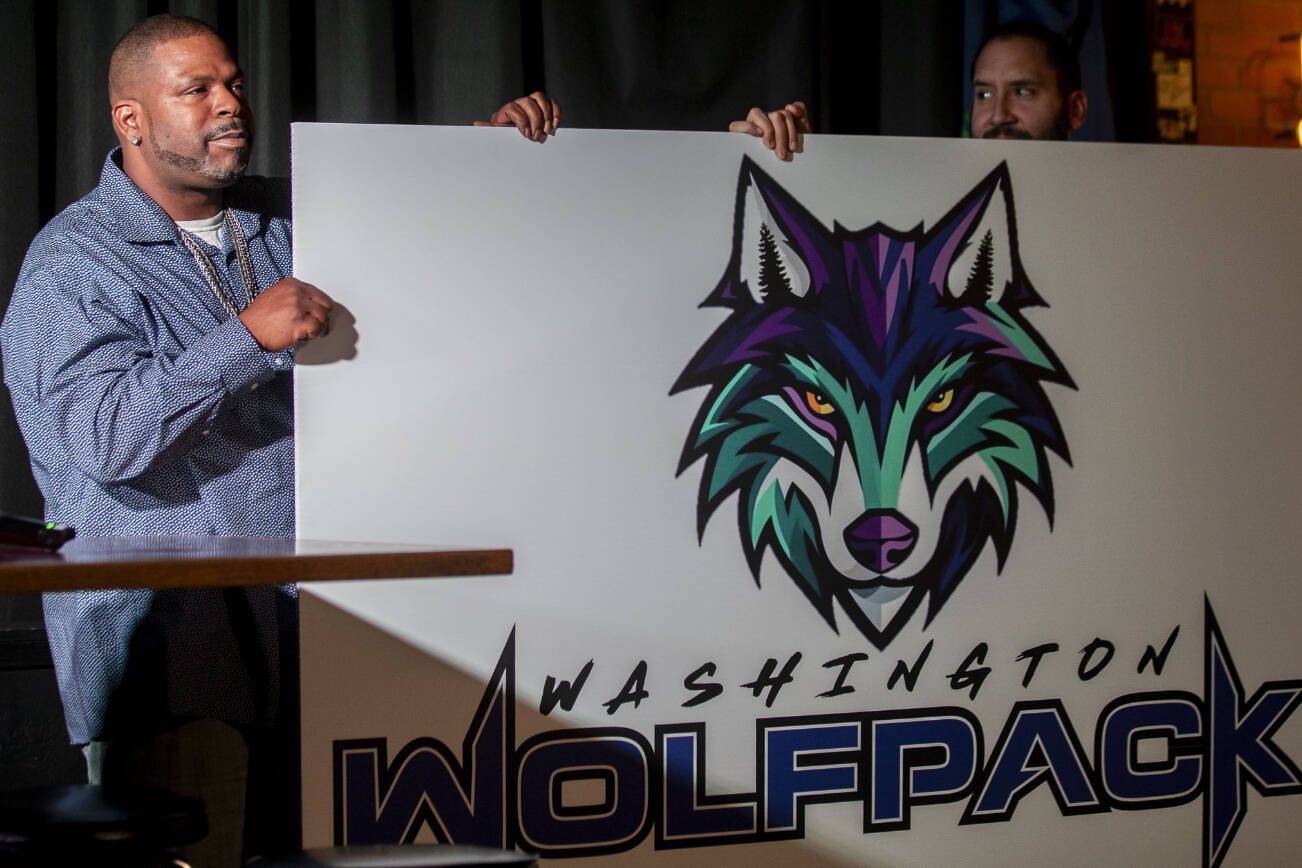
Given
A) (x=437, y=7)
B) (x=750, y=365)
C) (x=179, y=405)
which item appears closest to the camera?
(x=179, y=405)

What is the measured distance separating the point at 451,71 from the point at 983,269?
3.84 feet

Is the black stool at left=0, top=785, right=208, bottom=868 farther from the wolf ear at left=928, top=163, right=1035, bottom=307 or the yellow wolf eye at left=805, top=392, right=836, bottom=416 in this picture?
the wolf ear at left=928, top=163, right=1035, bottom=307

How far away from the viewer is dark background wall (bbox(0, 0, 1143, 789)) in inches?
91.1

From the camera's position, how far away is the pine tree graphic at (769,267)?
6.17 ft

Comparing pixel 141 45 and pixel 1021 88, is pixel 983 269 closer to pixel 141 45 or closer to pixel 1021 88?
pixel 1021 88

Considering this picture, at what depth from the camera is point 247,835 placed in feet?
6.52

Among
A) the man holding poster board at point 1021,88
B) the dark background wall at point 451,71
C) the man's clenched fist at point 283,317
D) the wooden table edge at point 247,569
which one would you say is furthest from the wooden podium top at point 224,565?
the man holding poster board at point 1021,88

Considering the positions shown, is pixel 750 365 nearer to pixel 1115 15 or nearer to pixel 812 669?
pixel 812 669

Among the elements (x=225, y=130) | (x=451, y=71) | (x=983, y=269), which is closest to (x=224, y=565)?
(x=225, y=130)

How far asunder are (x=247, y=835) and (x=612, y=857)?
0.59 metres

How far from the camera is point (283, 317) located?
67.6 inches

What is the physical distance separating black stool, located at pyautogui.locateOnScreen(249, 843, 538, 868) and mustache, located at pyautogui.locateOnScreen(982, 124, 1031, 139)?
1789mm

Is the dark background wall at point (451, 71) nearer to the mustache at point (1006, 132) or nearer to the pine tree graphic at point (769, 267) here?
the mustache at point (1006, 132)

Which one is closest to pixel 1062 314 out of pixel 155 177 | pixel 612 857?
pixel 612 857
